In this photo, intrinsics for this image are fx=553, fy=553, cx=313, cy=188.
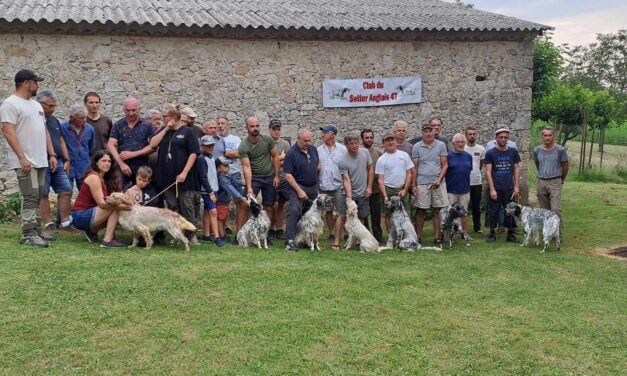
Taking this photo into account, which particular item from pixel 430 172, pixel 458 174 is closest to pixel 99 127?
pixel 430 172

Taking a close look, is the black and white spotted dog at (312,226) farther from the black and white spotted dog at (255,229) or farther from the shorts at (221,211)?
the shorts at (221,211)

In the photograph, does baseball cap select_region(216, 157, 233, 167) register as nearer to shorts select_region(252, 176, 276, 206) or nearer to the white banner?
shorts select_region(252, 176, 276, 206)

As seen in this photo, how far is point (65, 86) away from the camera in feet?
29.1

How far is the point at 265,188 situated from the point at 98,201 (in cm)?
214

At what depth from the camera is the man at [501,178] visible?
809 cm

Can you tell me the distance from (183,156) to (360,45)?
183 inches

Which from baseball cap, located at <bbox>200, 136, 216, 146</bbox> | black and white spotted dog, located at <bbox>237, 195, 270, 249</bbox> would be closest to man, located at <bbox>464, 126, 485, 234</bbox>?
black and white spotted dog, located at <bbox>237, 195, 270, 249</bbox>

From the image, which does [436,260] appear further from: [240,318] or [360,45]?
[360,45]

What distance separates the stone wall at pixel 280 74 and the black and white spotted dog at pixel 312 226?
118 inches

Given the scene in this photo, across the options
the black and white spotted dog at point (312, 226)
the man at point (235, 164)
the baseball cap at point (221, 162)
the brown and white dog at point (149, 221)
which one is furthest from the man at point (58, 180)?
the black and white spotted dog at point (312, 226)

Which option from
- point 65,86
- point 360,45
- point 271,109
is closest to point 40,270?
point 65,86

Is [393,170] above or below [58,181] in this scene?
above

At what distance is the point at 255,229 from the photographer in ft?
23.2

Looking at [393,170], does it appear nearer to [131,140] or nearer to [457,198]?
[457,198]
